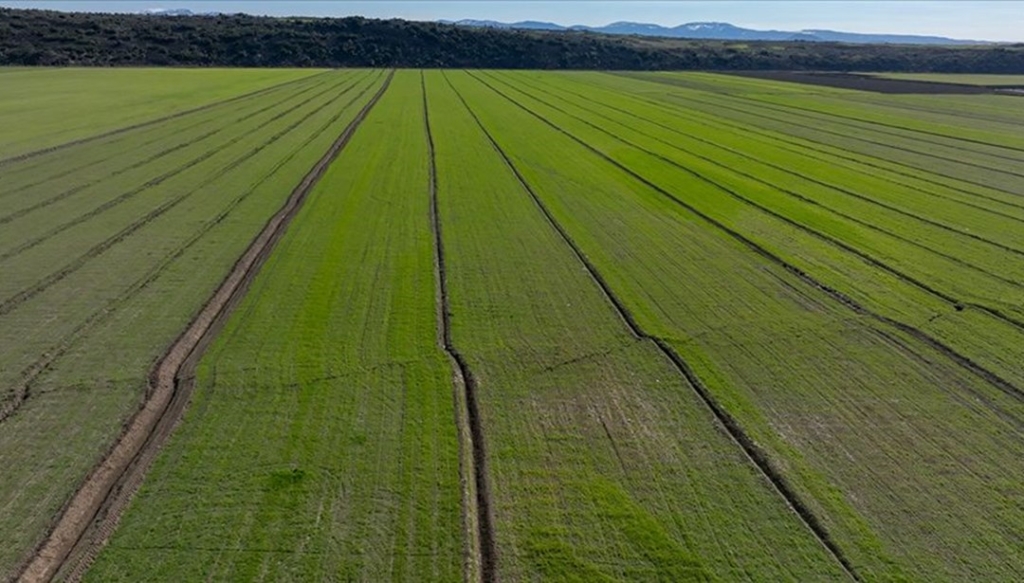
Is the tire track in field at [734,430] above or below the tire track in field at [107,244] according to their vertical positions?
below

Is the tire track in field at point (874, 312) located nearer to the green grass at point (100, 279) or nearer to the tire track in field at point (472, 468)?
the tire track in field at point (472, 468)

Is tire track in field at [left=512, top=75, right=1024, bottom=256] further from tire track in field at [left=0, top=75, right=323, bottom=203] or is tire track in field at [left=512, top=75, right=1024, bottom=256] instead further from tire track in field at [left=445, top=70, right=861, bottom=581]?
tire track in field at [left=0, top=75, right=323, bottom=203]

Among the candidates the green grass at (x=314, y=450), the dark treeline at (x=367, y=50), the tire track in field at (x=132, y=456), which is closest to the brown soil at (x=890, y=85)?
the dark treeline at (x=367, y=50)

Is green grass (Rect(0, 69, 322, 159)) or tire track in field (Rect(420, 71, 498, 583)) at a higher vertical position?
green grass (Rect(0, 69, 322, 159))

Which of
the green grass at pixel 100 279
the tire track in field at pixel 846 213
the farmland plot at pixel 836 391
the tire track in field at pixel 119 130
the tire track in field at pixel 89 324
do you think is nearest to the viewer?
the farmland plot at pixel 836 391

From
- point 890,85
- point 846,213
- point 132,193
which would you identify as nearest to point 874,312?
point 846,213

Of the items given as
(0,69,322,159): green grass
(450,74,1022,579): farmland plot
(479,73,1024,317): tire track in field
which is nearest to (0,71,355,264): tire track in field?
(0,69,322,159): green grass
